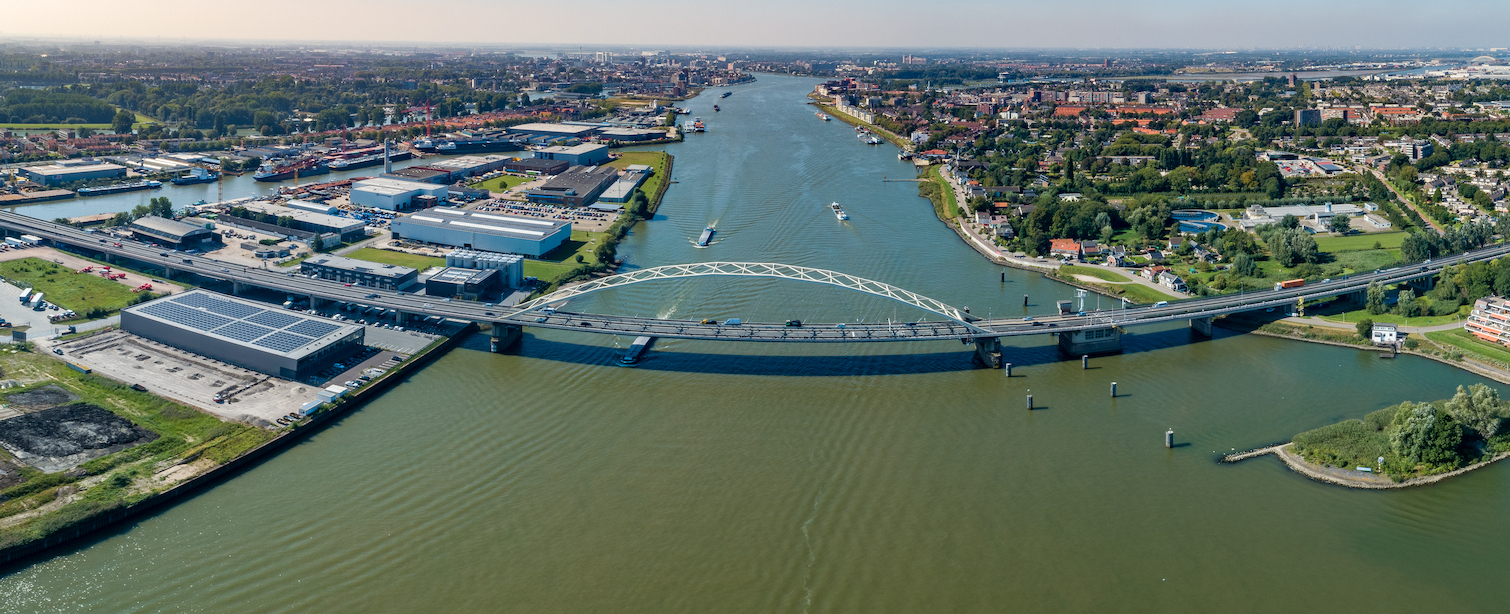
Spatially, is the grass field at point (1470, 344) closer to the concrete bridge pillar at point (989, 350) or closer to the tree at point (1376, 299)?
the tree at point (1376, 299)

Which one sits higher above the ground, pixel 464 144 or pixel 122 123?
pixel 122 123

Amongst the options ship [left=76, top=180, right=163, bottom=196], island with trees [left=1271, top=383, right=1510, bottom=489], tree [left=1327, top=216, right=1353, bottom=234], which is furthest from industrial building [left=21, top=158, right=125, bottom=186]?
tree [left=1327, top=216, right=1353, bottom=234]

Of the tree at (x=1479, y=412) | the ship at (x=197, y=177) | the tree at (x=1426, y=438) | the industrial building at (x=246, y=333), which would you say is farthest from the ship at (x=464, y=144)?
the tree at (x=1479, y=412)

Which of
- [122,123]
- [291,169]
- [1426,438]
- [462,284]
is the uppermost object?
[122,123]

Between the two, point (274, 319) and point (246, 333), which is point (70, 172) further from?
point (246, 333)

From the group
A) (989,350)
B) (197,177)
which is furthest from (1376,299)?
(197,177)

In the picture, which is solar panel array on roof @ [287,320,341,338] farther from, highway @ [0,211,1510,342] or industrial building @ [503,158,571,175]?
industrial building @ [503,158,571,175]
